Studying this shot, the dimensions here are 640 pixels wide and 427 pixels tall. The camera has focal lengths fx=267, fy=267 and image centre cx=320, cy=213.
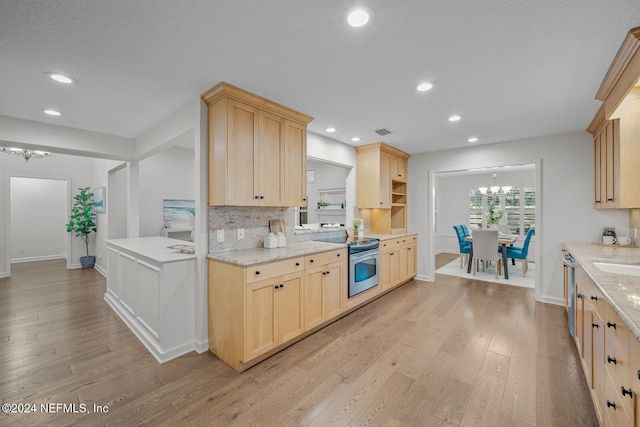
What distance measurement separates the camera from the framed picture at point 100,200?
5.90 metres

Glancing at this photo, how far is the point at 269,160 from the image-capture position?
2.91 meters

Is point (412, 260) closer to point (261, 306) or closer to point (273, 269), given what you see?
point (273, 269)

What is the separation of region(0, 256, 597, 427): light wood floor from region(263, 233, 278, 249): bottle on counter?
1086 millimetres

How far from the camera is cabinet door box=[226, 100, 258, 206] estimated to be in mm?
2533

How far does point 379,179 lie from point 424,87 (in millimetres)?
2192

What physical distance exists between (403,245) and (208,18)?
169 inches

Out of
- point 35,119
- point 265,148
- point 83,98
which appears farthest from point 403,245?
point 35,119

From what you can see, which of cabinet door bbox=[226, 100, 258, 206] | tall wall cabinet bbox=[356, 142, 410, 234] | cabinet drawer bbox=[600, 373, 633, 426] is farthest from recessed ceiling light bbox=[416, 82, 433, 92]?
cabinet drawer bbox=[600, 373, 633, 426]

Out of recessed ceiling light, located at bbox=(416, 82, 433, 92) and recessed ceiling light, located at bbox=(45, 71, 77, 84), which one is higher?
recessed ceiling light, located at bbox=(416, 82, 433, 92)

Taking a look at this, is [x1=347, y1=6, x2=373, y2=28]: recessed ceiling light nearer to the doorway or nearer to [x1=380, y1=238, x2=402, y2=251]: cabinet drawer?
[x1=380, y1=238, x2=402, y2=251]: cabinet drawer

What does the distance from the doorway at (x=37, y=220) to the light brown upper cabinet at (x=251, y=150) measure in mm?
7112

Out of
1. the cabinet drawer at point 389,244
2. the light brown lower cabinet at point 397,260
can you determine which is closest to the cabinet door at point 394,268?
the light brown lower cabinet at point 397,260

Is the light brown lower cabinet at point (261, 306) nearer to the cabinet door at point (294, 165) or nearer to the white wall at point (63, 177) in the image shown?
the cabinet door at point (294, 165)

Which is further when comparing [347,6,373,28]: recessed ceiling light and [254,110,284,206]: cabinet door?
[254,110,284,206]: cabinet door
